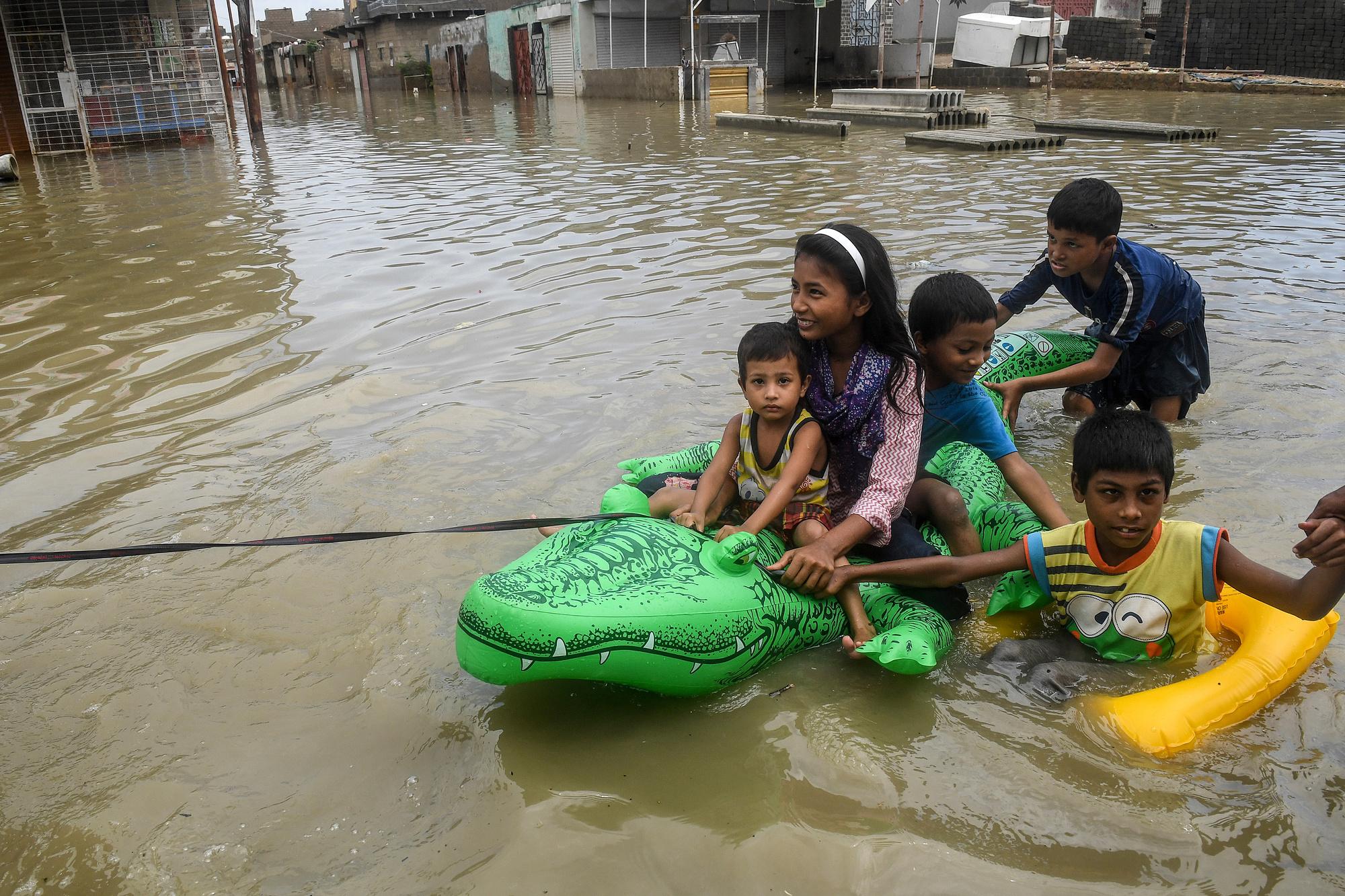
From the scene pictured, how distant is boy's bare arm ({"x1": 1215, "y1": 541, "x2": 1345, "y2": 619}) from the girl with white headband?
30.8 inches

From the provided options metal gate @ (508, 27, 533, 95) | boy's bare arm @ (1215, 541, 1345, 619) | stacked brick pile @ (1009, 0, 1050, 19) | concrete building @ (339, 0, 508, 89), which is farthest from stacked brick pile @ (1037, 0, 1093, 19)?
boy's bare arm @ (1215, 541, 1345, 619)

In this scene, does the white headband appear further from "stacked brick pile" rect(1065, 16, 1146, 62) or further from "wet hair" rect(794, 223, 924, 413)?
"stacked brick pile" rect(1065, 16, 1146, 62)

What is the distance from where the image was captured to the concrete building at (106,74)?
1656 cm

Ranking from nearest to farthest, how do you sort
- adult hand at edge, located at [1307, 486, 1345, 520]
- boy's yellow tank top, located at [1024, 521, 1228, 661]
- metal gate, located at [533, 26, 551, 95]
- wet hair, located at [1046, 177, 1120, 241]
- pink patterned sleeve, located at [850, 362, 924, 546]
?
adult hand at edge, located at [1307, 486, 1345, 520], boy's yellow tank top, located at [1024, 521, 1228, 661], pink patterned sleeve, located at [850, 362, 924, 546], wet hair, located at [1046, 177, 1120, 241], metal gate, located at [533, 26, 551, 95]

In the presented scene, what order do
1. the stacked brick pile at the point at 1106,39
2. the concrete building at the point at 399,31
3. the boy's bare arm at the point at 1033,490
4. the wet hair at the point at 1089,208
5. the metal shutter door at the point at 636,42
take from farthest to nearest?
the concrete building at the point at 399,31, the metal shutter door at the point at 636,42, the stacked brick pile at the point at 1106,39, the wet hair at the point at 1089,208, the boy's bare arm at the point at 1033,490

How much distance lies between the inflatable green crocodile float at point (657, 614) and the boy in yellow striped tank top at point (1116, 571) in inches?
5.8

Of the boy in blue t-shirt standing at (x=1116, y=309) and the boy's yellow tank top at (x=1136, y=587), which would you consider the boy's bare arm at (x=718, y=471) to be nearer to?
the boy's yellow tank top at (x=1136, y=587)

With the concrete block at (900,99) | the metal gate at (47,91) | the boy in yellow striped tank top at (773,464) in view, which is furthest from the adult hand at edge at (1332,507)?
the metal gate at (47,91)

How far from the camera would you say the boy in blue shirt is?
3309 millimetres

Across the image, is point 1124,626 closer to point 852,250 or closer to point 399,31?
point 852,250

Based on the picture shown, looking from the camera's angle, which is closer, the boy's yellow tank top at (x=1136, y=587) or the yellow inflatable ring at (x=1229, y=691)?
the yellow inflatable ring at (x=1229, y=691)

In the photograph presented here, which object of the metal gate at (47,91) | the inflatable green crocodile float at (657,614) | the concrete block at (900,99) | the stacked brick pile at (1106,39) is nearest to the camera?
the inflatable green crocodile float at (657,614)

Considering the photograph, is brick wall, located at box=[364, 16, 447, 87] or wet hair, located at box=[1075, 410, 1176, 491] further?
brick wall, located at box=[364, 16, 447, 87]

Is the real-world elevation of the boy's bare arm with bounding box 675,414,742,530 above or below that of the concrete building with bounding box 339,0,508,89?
below
